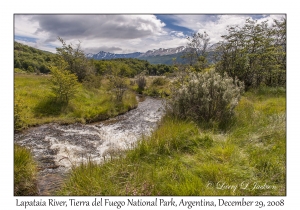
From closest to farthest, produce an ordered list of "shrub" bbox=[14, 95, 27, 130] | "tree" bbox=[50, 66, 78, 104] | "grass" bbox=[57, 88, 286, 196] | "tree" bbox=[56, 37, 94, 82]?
"grass" bbox=[57, 88, 286, 196]
"shrub" bbox=[14, 95, 27, 130]
"tree" bbox=[50, 66, 78, 104]
"tree" bbox=[56, 37, 94, 82]

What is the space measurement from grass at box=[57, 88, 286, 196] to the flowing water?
2.51 feet

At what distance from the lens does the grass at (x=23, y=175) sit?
201 inches

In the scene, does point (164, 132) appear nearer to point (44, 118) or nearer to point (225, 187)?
point (225, 187)

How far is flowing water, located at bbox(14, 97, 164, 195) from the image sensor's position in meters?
6.44

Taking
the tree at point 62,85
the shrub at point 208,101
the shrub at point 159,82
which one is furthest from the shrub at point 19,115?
the shrub at point 159,82

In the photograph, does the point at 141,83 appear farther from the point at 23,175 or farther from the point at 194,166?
the point at 194,166

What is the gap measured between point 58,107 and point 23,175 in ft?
35.3

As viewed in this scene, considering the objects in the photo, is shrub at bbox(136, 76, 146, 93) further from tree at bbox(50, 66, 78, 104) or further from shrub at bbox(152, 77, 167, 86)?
tree at bbox(50, 66, 78, 104)

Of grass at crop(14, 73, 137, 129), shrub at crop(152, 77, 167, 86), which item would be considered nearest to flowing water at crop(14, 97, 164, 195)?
grass at crop(14, 73, 137, 129)

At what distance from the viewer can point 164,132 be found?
6.22m

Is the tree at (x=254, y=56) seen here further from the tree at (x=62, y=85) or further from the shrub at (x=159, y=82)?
the shrub at (x=159, y=82)

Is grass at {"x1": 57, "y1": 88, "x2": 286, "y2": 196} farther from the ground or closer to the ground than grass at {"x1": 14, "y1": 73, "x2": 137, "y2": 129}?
closer to the ground
